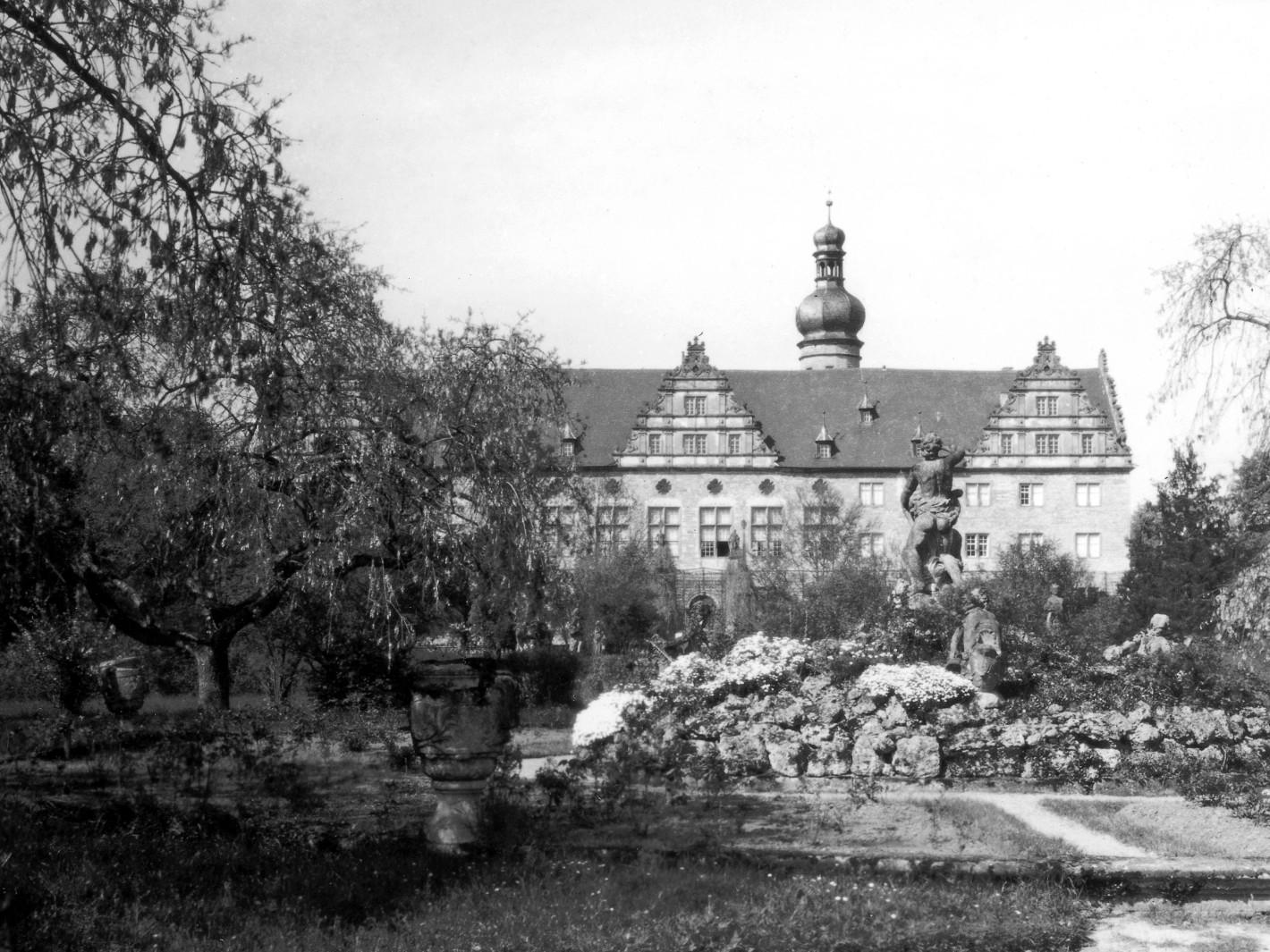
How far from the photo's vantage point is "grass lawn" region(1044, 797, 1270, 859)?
914 cm

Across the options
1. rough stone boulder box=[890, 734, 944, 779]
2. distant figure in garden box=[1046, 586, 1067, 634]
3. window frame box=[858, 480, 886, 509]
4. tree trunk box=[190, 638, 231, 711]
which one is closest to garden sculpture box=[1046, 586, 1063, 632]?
distant figure in garden box=[1046, 586, 1067, 634]

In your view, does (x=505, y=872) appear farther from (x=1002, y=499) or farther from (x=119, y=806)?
(x=1002, y=499)

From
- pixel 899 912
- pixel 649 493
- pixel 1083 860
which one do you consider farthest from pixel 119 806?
pixel 649 493

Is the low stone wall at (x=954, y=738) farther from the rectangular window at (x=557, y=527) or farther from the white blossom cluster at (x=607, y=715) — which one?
the rectangular window at (x=557, y=527)

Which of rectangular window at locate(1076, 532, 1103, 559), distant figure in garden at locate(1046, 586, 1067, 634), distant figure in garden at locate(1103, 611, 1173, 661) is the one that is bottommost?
distant figure in garden at locate(1103, 611, 1173, 661)

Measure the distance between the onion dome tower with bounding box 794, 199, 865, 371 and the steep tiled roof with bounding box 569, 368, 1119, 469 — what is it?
10315mm

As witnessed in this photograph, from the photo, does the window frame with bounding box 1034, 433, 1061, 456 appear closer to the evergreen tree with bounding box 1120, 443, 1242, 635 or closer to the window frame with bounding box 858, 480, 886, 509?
the window frame with bounding box 858, 480, 886, 509

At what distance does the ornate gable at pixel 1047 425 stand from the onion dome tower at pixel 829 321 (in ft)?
46.6

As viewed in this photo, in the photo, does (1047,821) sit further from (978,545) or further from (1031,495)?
(1031,495)

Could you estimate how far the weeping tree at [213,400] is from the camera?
6.78 meters

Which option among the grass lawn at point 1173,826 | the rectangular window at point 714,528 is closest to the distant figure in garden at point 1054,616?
the grass lawn at point 1173,826

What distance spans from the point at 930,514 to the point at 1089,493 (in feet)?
132

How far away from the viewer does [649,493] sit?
56.1 meters

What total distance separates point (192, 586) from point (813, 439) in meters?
43.0
